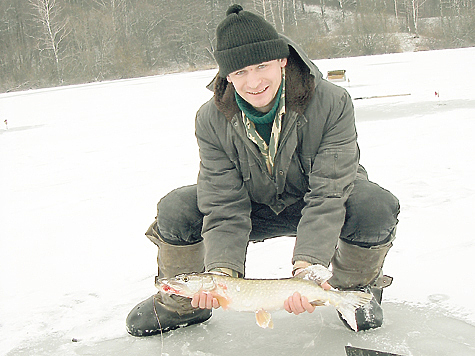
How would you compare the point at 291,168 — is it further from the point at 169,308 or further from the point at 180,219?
the point at 169,308

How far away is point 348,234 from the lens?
7.07 feet

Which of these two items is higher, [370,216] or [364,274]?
[370,216]

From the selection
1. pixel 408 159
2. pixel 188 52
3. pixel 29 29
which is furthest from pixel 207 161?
pixel 29 29

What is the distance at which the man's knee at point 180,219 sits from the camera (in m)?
2.22

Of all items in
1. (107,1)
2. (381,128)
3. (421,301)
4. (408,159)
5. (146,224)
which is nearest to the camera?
(421,301)

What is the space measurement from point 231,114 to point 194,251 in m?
0.66

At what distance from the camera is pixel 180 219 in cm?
221

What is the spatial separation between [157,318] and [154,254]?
0.92 metres

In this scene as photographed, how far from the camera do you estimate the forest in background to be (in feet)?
125

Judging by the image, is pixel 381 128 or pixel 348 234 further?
pixel 381 128

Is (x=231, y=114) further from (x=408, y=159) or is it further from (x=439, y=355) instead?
(x=408, y=159)

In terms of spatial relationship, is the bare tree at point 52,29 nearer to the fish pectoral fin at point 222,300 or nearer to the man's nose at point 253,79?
the man's nose at point 253,79

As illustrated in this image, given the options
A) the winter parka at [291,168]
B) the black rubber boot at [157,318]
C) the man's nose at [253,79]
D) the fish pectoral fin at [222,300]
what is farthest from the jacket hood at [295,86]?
the black rubber boot at [157,318]

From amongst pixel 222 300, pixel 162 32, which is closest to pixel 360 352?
pixel 222 300
